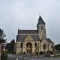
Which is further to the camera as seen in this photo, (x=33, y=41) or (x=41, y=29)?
(x=41, y=29)

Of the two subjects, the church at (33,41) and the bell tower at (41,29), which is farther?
the bell tower at (41,29)

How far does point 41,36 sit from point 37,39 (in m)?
3.19

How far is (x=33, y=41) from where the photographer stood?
112062 millimetres

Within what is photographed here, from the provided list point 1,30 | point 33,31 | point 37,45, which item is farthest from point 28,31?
point 1,30

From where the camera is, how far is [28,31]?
11706 centimetres

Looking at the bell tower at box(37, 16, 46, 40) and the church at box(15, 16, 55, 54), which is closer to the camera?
the church at box(15, 16, 55, 54)

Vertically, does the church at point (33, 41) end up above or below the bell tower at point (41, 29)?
below

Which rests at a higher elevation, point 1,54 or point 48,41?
point 48,41

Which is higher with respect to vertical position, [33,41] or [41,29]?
[41,29]

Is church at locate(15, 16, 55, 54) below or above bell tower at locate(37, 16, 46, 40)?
below

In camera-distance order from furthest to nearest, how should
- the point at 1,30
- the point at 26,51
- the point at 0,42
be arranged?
the point at 26,51, the point at 1,30, the point at 0,42

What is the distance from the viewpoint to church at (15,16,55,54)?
10938 cm

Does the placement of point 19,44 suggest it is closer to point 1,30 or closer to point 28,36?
point 28,36

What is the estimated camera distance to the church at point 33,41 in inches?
4306
